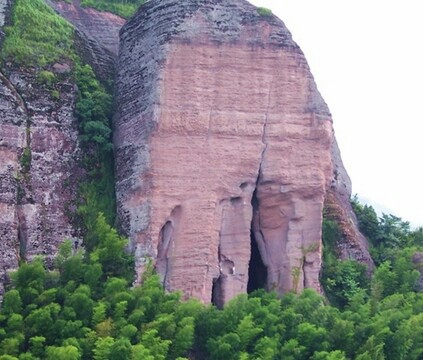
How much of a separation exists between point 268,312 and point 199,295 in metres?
2.01

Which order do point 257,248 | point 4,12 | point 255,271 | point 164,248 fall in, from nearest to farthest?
point 164,248 → point 4,12 → point 257,248 → point 255,271

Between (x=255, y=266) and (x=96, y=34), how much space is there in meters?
8.57

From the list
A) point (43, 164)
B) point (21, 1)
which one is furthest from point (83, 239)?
point (21, 1)

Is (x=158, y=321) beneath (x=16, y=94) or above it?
beneath

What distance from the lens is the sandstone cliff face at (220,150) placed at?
21.0 m

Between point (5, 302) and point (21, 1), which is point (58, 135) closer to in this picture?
point (21, 1)

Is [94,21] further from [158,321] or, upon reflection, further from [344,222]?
[158,321]

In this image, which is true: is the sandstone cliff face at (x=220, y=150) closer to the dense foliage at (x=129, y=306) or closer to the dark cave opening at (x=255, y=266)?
the dark cave opening at (x=255, y=266)

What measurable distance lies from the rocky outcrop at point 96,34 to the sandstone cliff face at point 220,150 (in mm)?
1148

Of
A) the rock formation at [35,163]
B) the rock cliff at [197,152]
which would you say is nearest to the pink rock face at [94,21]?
the rock cliff at [197,152]

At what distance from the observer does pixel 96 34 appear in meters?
26.3

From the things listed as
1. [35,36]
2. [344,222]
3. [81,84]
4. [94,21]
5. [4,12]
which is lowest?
[344,222]

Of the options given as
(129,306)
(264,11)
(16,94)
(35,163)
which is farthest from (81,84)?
(129,306)

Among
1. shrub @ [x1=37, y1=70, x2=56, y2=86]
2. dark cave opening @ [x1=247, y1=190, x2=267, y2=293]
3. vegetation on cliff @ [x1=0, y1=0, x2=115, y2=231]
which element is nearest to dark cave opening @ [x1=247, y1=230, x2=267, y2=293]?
dark cave opening @ [x1=247, y1=190, x2=267, y2=293]
